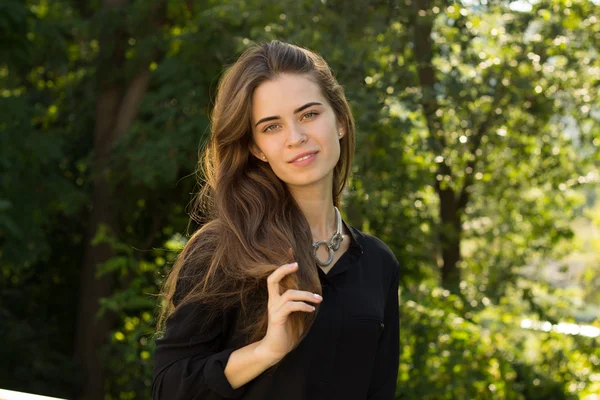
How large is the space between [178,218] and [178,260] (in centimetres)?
689

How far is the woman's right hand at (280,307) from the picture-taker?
163cm

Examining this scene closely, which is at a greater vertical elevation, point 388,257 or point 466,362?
point 388,257

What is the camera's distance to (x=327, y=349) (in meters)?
1.88

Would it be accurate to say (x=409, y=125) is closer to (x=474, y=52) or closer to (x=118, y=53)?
(x=474, y=52)

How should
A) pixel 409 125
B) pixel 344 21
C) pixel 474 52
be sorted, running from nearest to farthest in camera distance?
pixel 409 125
pixel 344 21
pixel 474 52

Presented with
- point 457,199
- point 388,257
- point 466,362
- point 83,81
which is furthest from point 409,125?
point 83,81

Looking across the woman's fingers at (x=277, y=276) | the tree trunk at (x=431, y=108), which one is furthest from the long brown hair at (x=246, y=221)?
the tree trunk at (x=431, y=108)

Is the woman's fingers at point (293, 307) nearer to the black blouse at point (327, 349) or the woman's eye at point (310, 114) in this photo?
the black blouse at point (327, 349)

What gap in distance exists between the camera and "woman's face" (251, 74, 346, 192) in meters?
1.94

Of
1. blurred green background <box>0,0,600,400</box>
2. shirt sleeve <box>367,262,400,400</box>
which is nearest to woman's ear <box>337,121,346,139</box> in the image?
shirt sleeve <box>367,262,400,400</box>

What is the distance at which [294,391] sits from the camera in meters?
1.84

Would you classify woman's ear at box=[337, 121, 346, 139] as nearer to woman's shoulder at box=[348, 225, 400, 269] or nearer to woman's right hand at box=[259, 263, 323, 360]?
woman's shoulder at box=[348, 225, 400, 269]

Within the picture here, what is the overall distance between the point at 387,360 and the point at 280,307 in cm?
56

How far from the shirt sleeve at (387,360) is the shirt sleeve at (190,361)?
1.39ft
